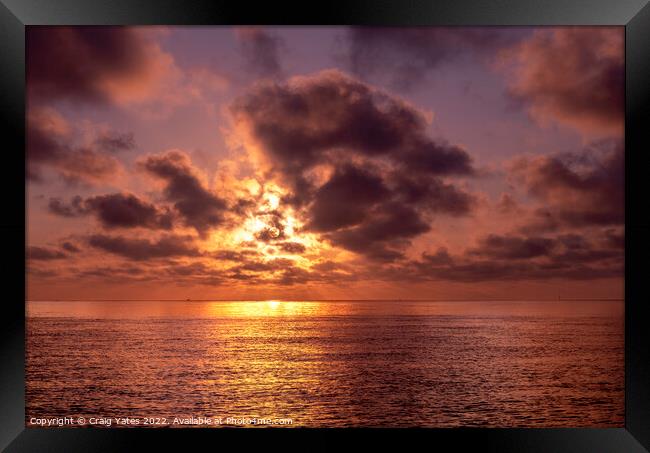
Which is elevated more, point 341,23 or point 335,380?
point 341,23

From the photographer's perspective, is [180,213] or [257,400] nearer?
[257,400]

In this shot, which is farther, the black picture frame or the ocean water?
the ocean water

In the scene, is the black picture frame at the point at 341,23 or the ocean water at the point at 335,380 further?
the ocean water at the point at 335,380

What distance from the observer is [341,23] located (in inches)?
211

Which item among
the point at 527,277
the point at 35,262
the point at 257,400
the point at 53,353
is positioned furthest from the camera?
the point at 527,277

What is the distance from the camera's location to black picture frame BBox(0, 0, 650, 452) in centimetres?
518

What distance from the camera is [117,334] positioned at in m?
57.9

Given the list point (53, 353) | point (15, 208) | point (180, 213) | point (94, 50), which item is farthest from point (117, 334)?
point (15, 208)

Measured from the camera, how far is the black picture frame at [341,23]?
518 cm

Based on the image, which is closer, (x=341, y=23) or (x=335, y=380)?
(x=341, y=23)

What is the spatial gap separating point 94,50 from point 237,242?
53.4 meters

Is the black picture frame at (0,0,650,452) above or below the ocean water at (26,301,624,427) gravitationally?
above

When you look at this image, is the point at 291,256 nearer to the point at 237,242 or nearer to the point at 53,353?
the point at 237,242

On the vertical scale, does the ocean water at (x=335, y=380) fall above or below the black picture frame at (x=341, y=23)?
below
